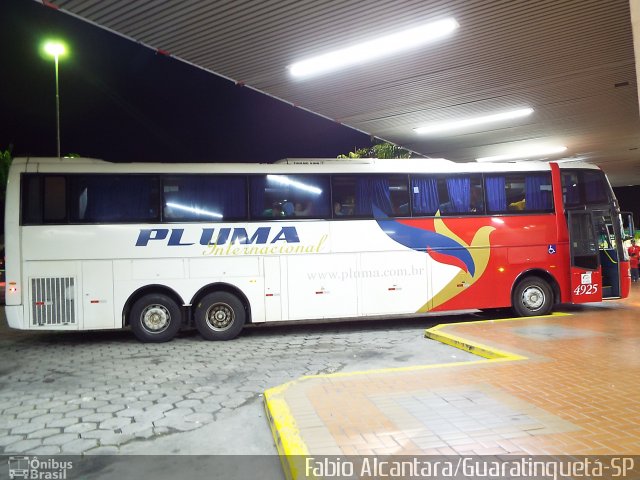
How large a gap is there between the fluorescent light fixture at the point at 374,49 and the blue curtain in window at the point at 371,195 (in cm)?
253

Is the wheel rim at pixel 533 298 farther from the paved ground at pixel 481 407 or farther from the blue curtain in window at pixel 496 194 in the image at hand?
the paved ground at pixel 481 407

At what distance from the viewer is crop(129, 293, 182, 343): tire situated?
359 inches

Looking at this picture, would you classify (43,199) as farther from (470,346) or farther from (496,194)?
(496,194)

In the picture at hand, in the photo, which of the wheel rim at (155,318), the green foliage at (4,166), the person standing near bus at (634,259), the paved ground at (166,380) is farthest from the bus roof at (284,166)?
the green foliage at (4,166)

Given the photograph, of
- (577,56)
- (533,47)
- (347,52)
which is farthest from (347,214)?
(577,56)

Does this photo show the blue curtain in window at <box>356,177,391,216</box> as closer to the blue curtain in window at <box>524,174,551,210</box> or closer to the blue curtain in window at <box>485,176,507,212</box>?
the blue curtain in window at <box>485,176,507,212</box>

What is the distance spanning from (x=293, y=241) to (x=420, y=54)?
4.67 m

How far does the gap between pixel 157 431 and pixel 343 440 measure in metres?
1.93

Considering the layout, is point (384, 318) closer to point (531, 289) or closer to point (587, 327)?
point (531, 289)

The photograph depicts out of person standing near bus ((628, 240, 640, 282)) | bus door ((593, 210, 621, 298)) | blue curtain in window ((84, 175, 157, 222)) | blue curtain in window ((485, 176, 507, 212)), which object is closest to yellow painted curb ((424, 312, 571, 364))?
blue curtain in window ((485, 176, 507, 212))

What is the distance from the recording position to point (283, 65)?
10086 millimetres

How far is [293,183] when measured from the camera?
9.78 m

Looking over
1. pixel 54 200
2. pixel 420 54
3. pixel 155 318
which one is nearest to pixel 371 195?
pixel 420 54

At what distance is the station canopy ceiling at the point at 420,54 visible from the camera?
7824mm
